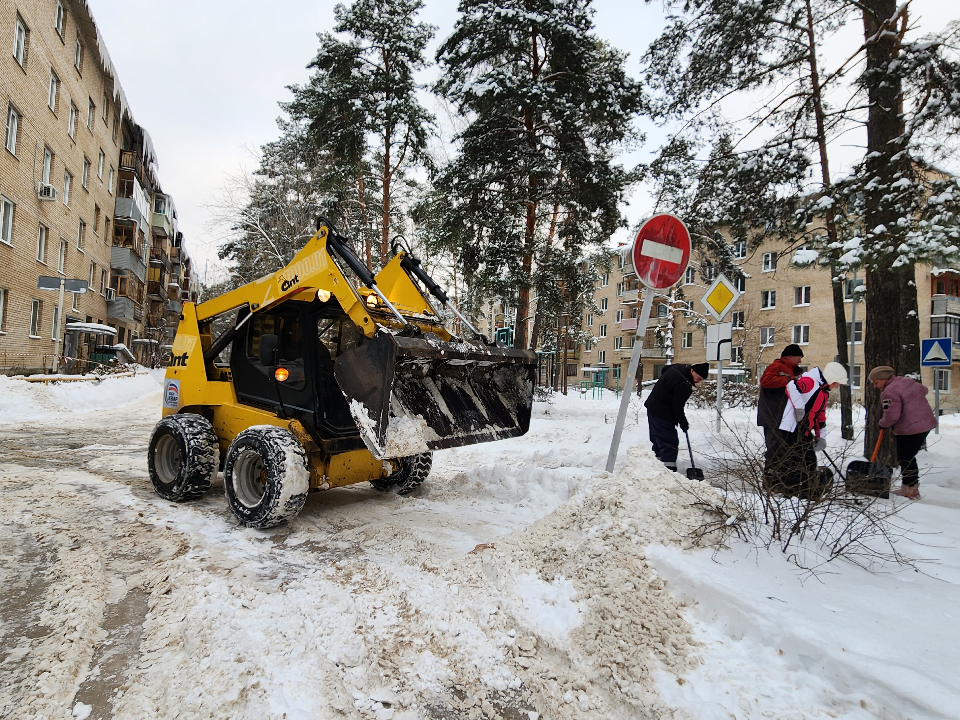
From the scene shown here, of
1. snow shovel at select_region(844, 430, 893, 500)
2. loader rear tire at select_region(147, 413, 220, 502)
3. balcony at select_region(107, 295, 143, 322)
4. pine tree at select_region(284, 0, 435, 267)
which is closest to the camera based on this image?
snow shovel at select_region(844, 430, 893, 500)

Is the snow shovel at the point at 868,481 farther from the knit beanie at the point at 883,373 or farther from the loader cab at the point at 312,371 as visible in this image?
the loader cab at the point at 312,371

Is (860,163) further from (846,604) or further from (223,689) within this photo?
(223,689)

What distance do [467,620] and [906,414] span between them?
5.87m

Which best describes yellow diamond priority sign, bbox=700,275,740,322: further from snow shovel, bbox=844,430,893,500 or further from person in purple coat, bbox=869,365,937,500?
snow shovel, bbox=844,430,893,500

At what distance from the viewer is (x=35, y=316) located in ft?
69.1

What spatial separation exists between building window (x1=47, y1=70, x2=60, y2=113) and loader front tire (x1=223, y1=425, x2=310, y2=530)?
24.1m

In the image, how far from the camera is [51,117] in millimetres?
21359

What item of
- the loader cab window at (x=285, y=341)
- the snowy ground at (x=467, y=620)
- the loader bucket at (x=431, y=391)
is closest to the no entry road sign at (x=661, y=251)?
the loader bucket at (x=431, y=391)

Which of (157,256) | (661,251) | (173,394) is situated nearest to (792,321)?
(661,251)

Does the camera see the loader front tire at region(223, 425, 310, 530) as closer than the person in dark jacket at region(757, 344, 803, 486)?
Yes

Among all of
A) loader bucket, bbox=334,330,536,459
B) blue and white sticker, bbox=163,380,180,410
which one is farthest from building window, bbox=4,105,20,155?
loader bucket, bbox=334,330,536,459

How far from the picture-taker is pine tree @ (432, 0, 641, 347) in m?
13.5

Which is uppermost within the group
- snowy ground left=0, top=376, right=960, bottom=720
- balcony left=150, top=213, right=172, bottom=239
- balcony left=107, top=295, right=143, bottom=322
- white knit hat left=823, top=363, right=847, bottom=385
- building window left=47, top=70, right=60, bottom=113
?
balcony left=150, top=213, right=172, bottom=239

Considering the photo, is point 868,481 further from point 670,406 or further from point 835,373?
point 835,373
